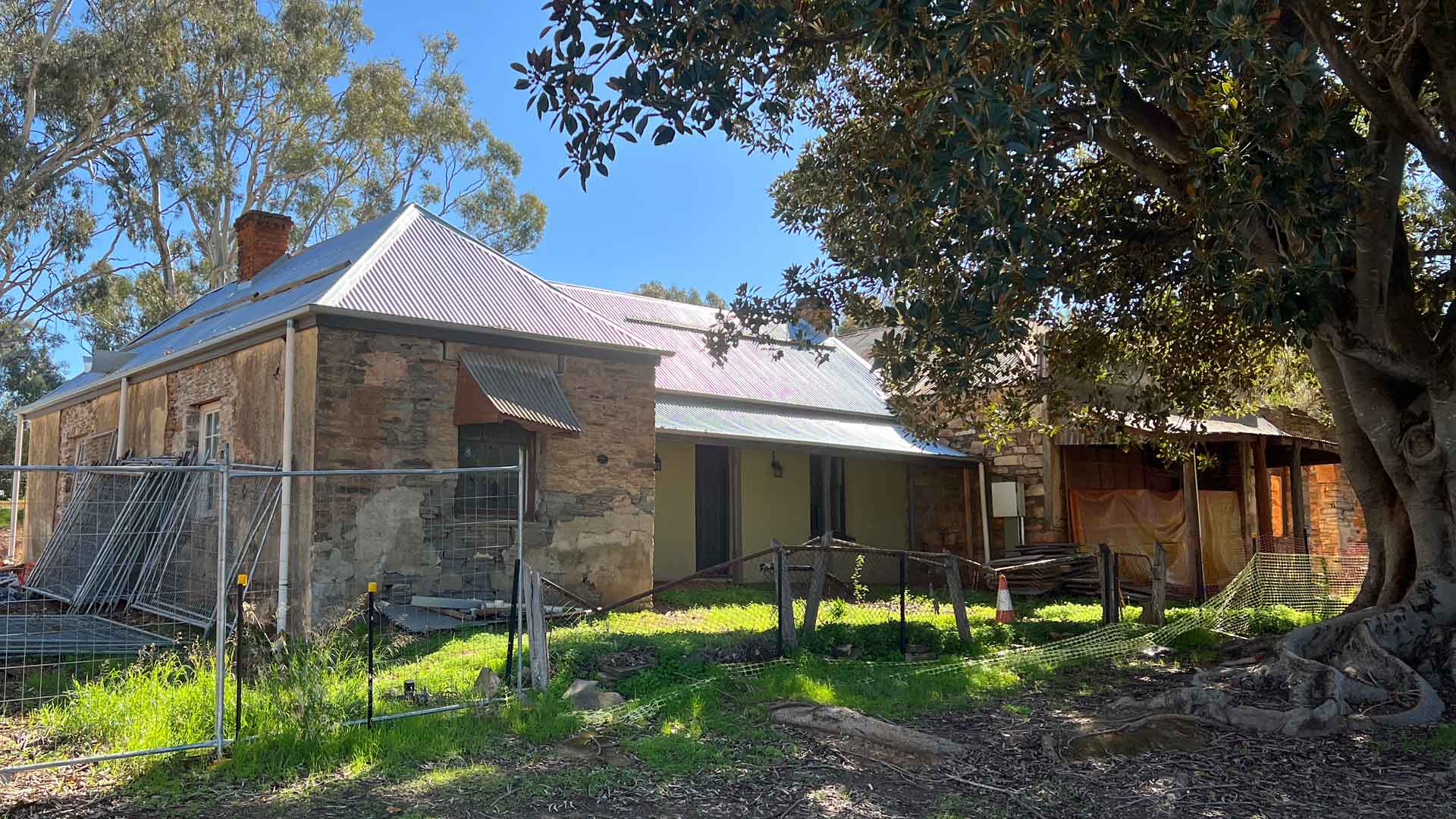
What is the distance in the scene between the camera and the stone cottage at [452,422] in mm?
10773

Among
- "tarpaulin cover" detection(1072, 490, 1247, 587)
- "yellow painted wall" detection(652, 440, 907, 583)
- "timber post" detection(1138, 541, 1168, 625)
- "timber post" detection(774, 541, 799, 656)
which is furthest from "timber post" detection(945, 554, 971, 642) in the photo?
"tarpaulin cover" detection(1072, 490, 1247, 587)

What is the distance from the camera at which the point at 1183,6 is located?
6.12 meters

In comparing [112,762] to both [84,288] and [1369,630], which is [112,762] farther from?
[84,288]

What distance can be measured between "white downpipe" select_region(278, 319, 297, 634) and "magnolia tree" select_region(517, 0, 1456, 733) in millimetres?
4641

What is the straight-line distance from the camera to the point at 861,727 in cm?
629

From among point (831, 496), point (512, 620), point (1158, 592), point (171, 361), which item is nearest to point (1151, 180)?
point (1158, 592)

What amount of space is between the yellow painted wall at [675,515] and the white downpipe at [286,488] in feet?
19.6

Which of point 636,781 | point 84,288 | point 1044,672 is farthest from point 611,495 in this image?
point 84,288

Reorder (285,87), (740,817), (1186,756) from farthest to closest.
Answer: (285,87), (1186,756), (740,817)

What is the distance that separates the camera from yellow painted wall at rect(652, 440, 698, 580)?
15836 millimetres

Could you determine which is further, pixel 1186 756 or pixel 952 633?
pixel 952 633

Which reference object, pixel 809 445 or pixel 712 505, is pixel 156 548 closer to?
pixel 712 505

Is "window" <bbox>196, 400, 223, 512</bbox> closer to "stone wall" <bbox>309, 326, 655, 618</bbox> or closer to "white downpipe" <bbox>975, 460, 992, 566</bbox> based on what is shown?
"stone wall" <bbox>309, 326, 655, 618</bbox>

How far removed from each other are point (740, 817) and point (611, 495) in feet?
26.1
